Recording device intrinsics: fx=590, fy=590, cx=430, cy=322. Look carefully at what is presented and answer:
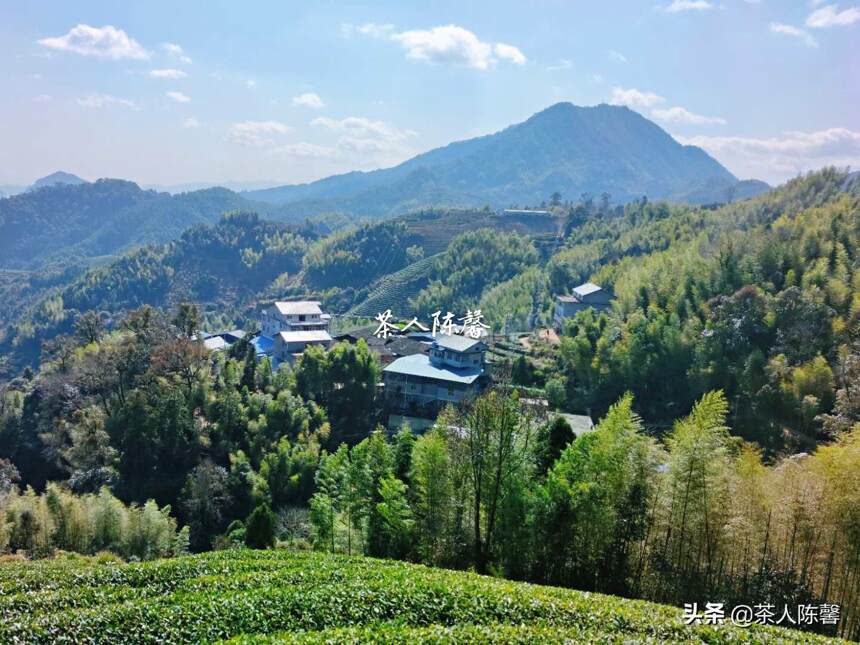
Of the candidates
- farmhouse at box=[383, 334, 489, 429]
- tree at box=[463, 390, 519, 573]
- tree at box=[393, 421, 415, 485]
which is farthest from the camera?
farmhouse at box=[383, 334, 489, 429]

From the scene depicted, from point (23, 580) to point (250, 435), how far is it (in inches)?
601

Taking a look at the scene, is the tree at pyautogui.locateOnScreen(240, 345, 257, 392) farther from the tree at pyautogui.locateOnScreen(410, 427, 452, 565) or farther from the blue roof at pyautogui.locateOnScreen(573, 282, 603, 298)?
the blue roof at pyautogui.locateOnScreen(573, 282, 603, 298)

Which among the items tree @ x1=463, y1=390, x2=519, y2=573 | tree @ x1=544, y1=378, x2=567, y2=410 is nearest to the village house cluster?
tree @ x1=544, y1=378, x2=567, y2=410

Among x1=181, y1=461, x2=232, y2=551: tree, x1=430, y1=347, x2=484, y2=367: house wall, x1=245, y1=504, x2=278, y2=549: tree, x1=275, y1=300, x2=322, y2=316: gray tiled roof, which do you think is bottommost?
x1=181, y1=461, x2=232, y2=551: tree

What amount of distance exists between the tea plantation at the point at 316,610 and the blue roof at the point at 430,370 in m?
19.5

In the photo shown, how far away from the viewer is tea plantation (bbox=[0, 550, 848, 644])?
8469 mm

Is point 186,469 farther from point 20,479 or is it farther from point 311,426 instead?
point 20,479

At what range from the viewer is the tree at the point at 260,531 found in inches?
679

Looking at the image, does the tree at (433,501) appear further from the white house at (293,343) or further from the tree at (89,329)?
the tree at (89,329)

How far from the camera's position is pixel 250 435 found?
Result: 87.3 feet

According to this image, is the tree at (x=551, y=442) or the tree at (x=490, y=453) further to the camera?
the tree at (x=551, y=442)

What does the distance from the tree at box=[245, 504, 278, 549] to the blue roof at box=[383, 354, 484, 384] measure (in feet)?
49.5

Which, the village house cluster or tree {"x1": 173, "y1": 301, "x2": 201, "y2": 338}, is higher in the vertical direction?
tree {"x1": 173, "y1": 301, "x2": 201, "y2": 338}

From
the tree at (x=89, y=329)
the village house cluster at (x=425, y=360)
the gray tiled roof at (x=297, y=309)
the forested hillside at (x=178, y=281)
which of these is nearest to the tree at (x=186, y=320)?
the village house cluster at (x=425, y=360)
